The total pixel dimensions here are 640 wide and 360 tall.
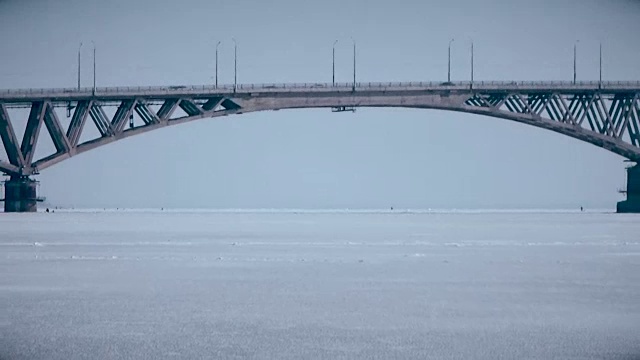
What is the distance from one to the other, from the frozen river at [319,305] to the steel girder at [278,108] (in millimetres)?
61925

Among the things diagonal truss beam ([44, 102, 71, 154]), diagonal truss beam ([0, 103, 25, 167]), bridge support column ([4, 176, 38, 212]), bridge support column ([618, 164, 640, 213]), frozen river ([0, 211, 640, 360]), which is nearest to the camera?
frozen river ([0, 211, 640, 360])

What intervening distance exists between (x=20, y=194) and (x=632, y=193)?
60.1 m

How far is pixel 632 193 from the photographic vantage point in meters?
104

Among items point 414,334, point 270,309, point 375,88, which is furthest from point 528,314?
point 375,88

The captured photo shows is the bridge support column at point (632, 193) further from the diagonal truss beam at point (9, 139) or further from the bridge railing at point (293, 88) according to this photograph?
the diagonal truss beam at point (9, 139)

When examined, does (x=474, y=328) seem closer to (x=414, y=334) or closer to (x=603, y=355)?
(x=414, y=334)

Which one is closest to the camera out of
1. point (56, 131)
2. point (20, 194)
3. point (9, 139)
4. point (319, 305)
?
point (319, 305)

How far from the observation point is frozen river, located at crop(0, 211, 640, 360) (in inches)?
505

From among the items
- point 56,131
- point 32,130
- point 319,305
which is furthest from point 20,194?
point 319,305

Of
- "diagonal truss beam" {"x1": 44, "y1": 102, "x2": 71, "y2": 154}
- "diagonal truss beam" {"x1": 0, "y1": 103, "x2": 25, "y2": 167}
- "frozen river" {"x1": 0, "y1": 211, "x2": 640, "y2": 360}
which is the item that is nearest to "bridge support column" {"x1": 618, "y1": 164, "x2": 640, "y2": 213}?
"diagonal truss beam" {"x1": 44, "y1": 102, "x2": 71, "y2": 154}

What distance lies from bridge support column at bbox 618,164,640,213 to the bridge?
270 inches

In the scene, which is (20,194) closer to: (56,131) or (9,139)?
(9,139)

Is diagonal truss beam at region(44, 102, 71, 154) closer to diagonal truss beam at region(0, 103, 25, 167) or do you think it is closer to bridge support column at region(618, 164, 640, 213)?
diagonal truss beam at region(0, 103, 25, 167)

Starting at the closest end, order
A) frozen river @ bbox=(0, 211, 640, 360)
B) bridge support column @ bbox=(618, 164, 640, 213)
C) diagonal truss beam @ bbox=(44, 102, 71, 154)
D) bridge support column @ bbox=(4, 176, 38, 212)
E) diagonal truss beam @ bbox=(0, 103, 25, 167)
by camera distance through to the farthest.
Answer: frozen river @ bbox=(0, 211, 640, 360) < diagonal truss beam @ bbox=(44, 102, 71, 154) < diagonal truss beam @ bbox=(0, 103, 25, 167) < bridge support column @ bbox=(4, 176, 38, 212) < bridge support column @ bbox=(618, 164, 640, 213)
